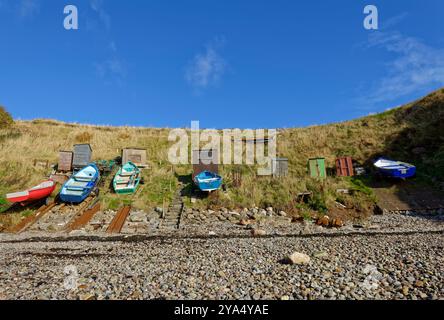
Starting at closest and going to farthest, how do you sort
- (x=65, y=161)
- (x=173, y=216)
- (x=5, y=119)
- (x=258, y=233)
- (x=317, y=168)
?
(x=258, y=233)
(x=173, y=216)
(x=317, y=168)
(x=65, y=161)
(x=5, y=119)

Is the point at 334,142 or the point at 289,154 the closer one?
the point at 289,154

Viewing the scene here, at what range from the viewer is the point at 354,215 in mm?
17156

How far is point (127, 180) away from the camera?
20.8 metres

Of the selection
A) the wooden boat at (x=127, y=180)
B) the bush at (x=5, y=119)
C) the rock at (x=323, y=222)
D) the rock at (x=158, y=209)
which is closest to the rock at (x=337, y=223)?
the rock at (x=323, y=222)

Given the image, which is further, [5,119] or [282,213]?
[5,119]

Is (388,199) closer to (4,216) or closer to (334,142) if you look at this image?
(334,142)

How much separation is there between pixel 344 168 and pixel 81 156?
23352mm

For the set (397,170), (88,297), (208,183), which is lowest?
(88,297)

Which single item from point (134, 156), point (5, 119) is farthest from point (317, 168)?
point (5, 119)

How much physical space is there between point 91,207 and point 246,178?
11.6 m

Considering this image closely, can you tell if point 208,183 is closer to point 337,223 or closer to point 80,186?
point 337,223
